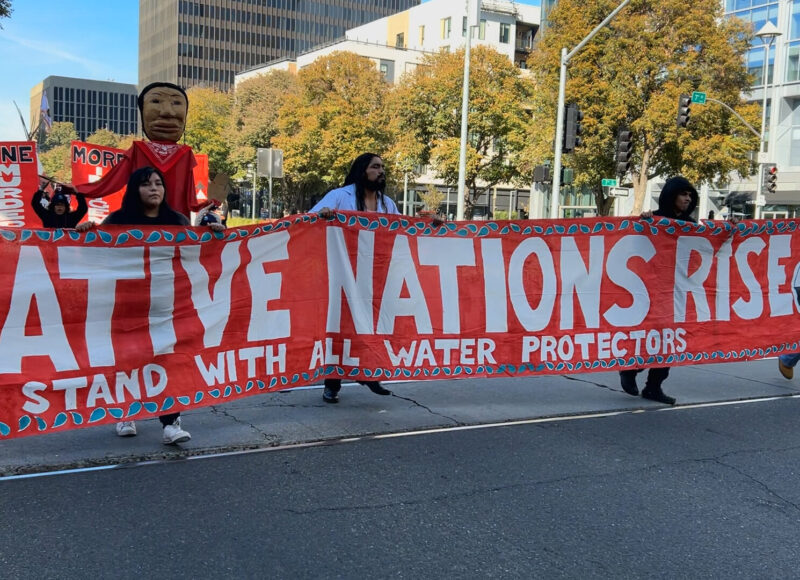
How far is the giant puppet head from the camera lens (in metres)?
6.16

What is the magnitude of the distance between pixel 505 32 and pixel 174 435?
2634 inches

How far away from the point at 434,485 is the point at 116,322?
7.59 ft

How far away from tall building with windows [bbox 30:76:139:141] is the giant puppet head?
474ft

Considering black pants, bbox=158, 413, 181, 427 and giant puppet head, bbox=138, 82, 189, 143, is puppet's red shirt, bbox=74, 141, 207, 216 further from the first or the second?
black pants, bbox=158, 413, 181, 427

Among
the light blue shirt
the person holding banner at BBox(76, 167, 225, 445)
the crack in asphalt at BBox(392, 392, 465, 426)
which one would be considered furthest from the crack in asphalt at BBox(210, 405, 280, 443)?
the light blue shirt

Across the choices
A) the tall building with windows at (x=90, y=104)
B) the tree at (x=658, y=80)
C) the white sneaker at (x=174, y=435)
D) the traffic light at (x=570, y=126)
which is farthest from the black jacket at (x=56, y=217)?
the tall building with windows at (x=90, y=104)

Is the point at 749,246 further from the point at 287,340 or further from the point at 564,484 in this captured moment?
the point at 287,340

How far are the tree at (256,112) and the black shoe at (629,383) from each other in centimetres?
4955

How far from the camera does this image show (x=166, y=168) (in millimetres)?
6000

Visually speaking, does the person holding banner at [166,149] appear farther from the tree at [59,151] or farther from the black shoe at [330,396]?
the tree at [59,151]

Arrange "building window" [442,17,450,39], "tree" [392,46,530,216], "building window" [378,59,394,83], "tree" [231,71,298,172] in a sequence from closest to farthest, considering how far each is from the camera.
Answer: "tree" [392,46,530,216]
"tree" [231,71,298,172]
"building window" [442,17,450,39]
"building window" [378,59,394,83]

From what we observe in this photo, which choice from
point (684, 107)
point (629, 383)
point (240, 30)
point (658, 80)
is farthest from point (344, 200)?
point (240, 30)

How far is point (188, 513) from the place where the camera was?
3928 millimetres

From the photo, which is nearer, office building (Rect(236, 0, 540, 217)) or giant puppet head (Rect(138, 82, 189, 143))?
giant puppet head (Rect(138, 82, 189, 143))
